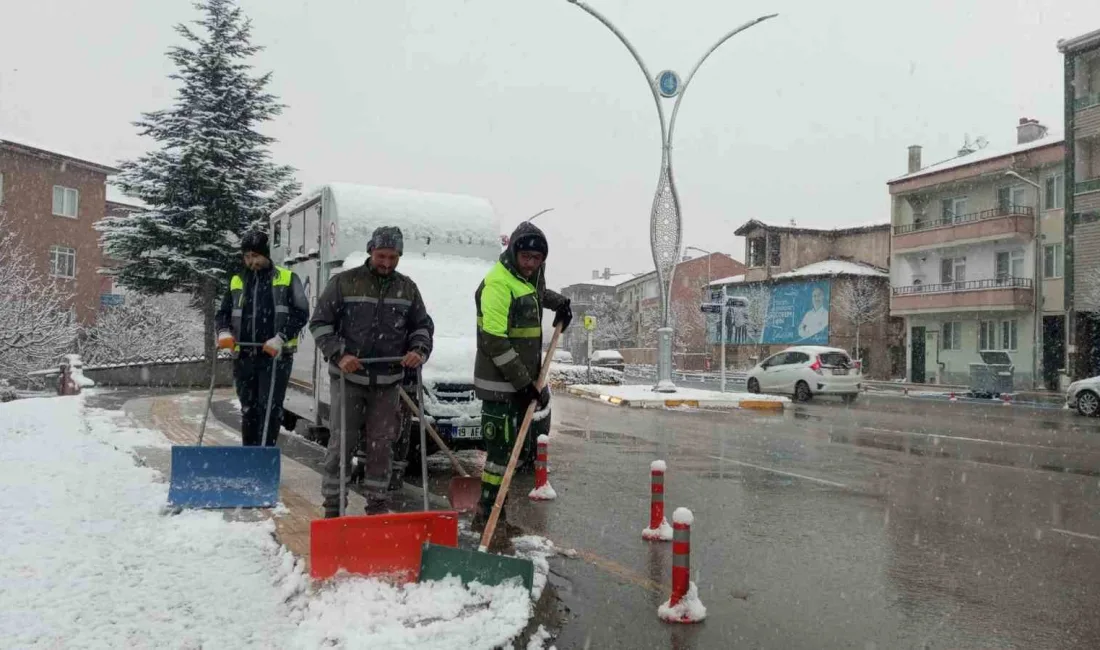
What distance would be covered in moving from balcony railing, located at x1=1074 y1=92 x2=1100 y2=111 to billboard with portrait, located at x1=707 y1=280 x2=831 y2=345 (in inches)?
712

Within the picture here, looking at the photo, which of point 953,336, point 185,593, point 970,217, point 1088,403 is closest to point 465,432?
point 185,593

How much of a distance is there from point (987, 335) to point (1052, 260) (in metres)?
4.39

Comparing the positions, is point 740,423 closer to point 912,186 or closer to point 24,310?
point 24,310

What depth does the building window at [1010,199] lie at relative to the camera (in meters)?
36.5

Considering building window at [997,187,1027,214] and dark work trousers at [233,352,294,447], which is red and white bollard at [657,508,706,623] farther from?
building window at [997,187,1027,214]

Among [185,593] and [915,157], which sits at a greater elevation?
[915,157]

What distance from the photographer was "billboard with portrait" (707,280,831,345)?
49.2 meters

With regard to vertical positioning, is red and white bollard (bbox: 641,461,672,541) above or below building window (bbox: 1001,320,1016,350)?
below

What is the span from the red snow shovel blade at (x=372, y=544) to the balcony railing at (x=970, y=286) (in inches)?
1455

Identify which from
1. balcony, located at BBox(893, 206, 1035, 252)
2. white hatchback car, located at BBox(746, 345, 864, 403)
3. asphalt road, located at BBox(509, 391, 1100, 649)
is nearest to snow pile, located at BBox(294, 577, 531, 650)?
asphalt road, located at BBox(509, 391, 1100, 649)

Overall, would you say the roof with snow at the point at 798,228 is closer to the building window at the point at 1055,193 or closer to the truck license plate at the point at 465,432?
the building window at the point at 1055,193

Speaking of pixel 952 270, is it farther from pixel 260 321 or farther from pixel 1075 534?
pixel 260 321

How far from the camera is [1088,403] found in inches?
764

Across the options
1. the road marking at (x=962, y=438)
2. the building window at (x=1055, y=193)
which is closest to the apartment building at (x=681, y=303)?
the building window at (x=1055, y=193)
